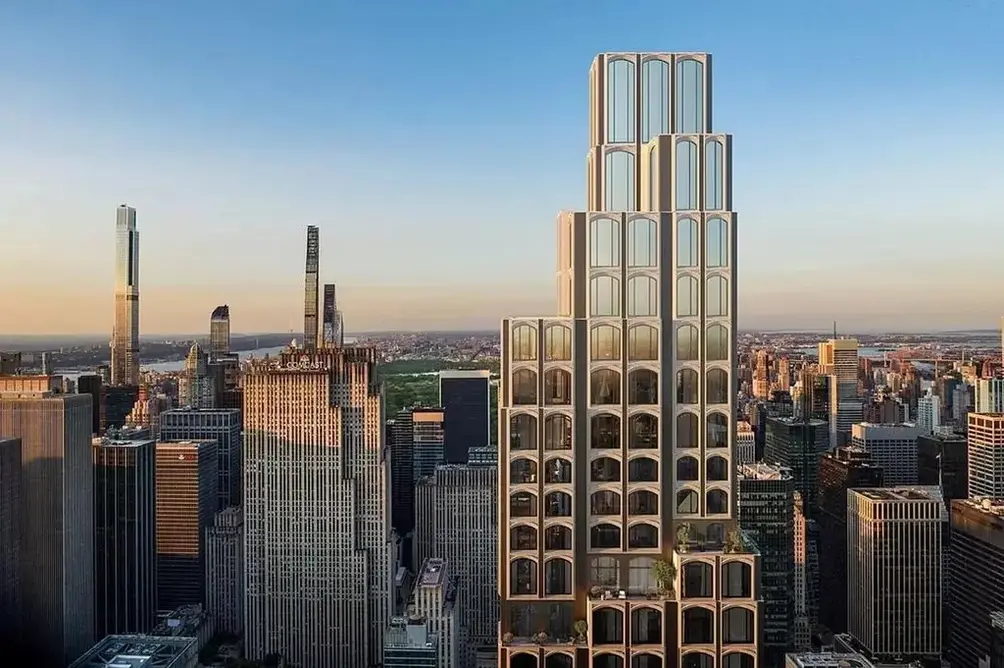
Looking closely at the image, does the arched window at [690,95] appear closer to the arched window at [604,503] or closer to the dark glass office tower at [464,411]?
the arched window at [604,503]

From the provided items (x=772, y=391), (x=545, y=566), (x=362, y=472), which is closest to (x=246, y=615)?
(x=362, y=472)

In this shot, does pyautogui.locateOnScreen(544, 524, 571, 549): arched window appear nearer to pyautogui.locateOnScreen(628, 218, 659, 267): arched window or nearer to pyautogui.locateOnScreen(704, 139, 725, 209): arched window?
pyautogui.locateOnScreen(628, 218, 659, 267): arched window

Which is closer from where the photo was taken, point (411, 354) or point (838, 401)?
point (411, 354)

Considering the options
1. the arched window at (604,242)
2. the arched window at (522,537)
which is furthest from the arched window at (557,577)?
the arched window at (604,242)

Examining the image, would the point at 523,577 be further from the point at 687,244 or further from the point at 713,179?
the point at 713,179

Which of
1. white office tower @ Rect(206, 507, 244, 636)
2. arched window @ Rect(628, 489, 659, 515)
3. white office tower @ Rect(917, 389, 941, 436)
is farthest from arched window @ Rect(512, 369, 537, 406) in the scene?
white office tower @ Rect(206, 507, 244, 636)

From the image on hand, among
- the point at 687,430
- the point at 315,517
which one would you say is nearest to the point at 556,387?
the point at 687,430

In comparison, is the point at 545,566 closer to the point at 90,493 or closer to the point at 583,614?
the point at 583,614
